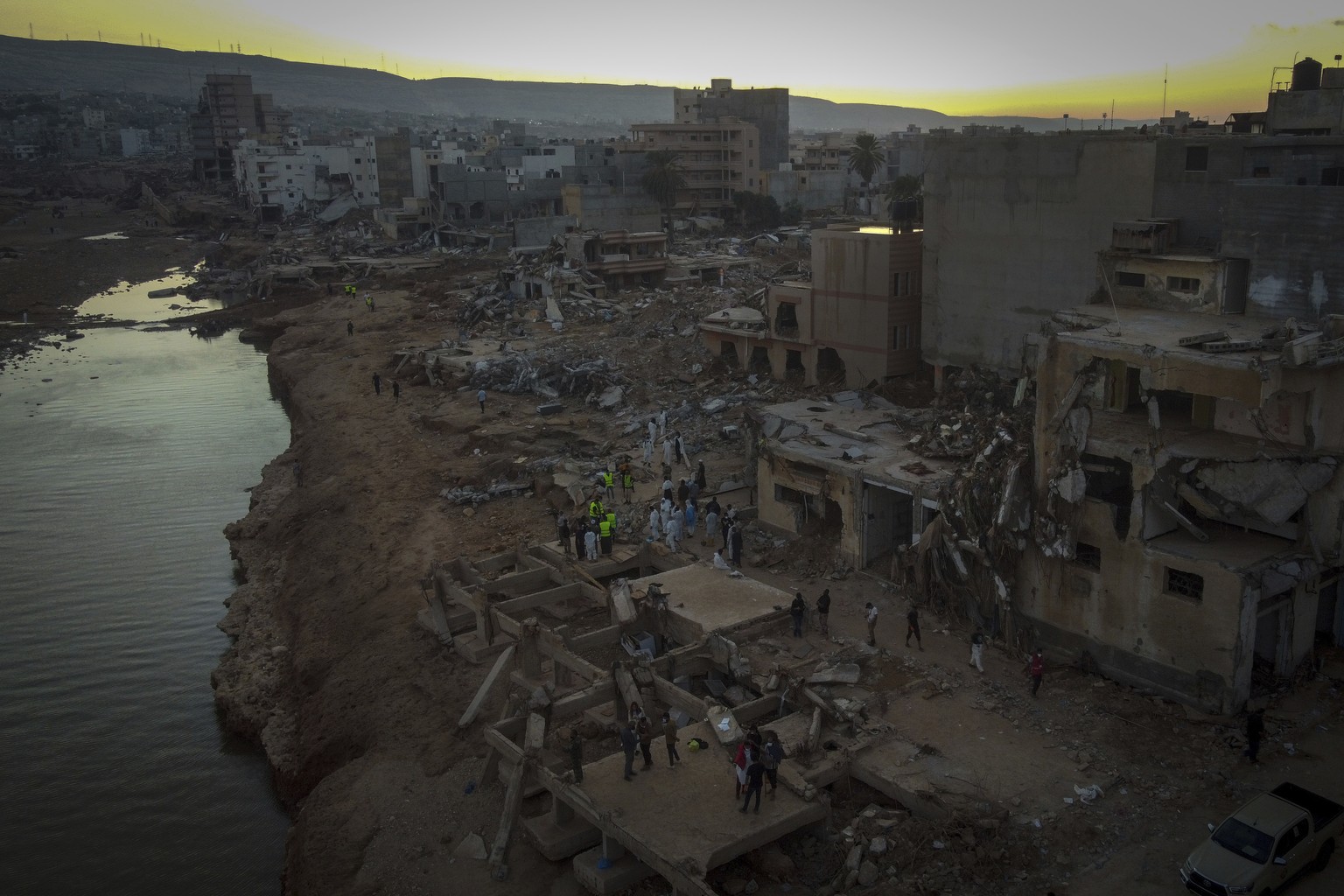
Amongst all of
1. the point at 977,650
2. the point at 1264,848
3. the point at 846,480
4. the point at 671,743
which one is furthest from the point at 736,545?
the point at 1264,848

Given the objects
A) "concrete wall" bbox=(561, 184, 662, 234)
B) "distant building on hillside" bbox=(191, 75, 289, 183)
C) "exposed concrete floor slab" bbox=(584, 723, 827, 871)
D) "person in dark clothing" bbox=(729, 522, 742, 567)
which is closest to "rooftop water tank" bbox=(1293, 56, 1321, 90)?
"person in dark clothing" bbox=(729, 522, 742, 567)

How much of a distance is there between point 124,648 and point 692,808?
1530cm

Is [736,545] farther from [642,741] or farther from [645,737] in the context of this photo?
[642,741]

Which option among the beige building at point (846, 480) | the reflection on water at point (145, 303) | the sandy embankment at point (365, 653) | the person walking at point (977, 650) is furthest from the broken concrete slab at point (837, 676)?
the reflection on water at point (145, 303)

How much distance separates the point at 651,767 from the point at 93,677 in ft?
44.6

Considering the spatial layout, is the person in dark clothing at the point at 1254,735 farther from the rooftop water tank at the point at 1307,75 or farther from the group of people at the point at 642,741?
the rooftop water tank at the point at 1307,75

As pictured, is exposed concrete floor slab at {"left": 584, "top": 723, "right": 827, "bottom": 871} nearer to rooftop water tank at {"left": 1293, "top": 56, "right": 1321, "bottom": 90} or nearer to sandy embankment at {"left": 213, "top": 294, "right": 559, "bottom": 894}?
sandy embankment at {"left": 213, "top": 294, "right": 559, "bottom": 894}

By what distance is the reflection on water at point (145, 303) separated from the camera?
216 ft

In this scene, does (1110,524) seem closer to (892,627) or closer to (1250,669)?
(1250,669)

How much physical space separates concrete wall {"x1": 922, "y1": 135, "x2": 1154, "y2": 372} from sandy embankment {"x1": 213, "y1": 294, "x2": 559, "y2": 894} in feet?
39.1

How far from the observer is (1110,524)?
57.3 feet

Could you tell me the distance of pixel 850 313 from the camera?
1288 inches

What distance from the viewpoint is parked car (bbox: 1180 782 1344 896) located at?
1223 cm

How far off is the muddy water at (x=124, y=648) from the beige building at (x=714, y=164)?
4799cm
